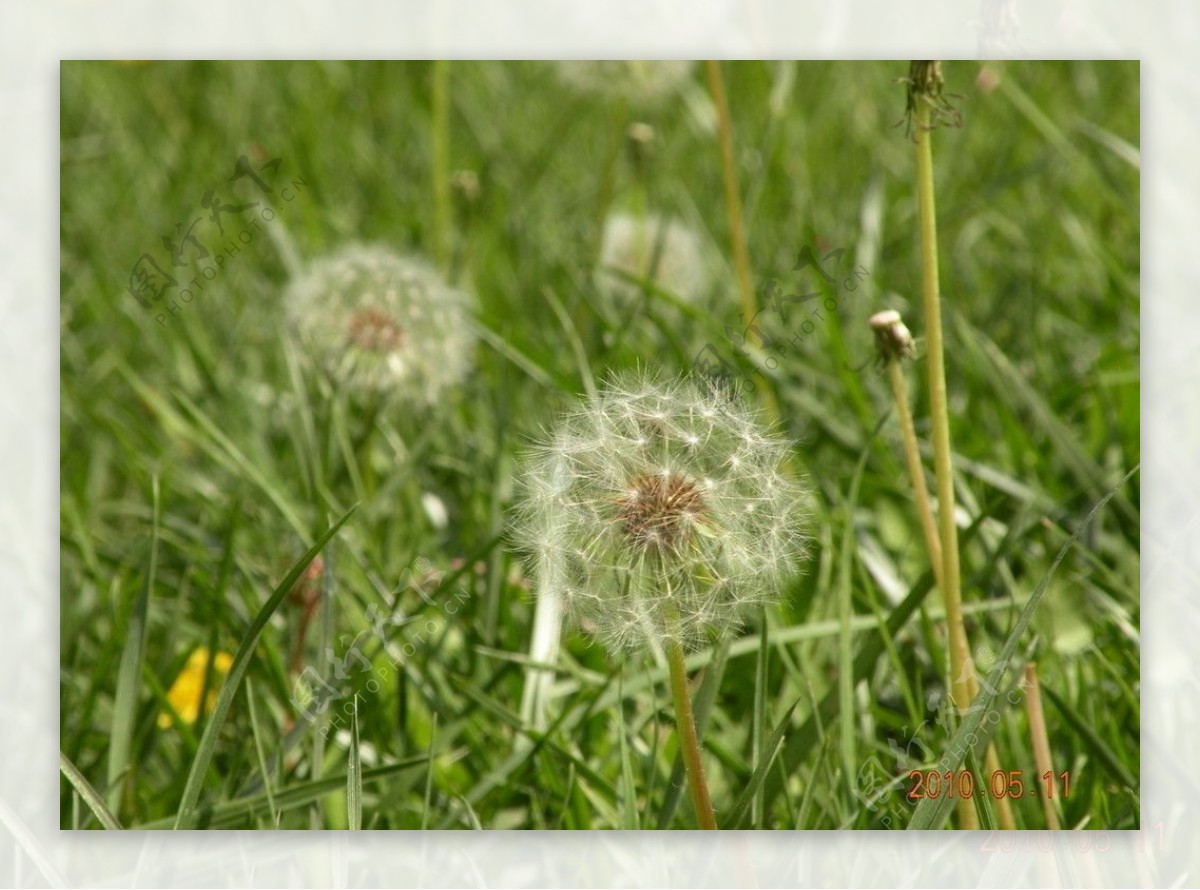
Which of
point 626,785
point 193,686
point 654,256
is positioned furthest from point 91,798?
point 654,256

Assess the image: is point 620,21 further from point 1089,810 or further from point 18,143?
point 1089,810

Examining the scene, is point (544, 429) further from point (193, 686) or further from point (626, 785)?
point (193, 686)

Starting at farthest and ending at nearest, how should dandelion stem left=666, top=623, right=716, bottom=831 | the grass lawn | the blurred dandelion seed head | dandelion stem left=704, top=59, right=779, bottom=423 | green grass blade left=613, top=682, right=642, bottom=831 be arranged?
1. the blurred dandelion seed head
2. dandelion stem left=704, top=59, right=779, bottom=423
3. the grass lawn
4. green grass blade left=613, top=682, right=642, bottom=831
5. dandelion stem left=666, top=623, right=716, bottom=831

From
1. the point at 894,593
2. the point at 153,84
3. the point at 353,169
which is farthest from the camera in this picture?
the point at 353,169

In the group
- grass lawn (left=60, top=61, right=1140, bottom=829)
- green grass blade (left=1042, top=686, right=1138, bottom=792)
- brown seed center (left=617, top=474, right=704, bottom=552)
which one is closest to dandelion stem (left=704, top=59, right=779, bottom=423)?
grass lawn (left=60, top=61, right=1140, bottom=829)

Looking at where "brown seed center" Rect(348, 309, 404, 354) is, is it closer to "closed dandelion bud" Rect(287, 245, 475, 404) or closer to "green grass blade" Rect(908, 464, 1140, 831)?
"closed dandelion bud" Rect(287, 245, 475, 404)

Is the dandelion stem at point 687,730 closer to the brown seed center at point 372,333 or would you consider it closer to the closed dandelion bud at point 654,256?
the brown seed center at point 372,333

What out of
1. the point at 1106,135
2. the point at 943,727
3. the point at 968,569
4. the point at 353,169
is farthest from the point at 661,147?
the point at 943,727

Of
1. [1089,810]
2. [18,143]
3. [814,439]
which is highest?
[18,143]

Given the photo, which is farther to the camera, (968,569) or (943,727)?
(968,569)
